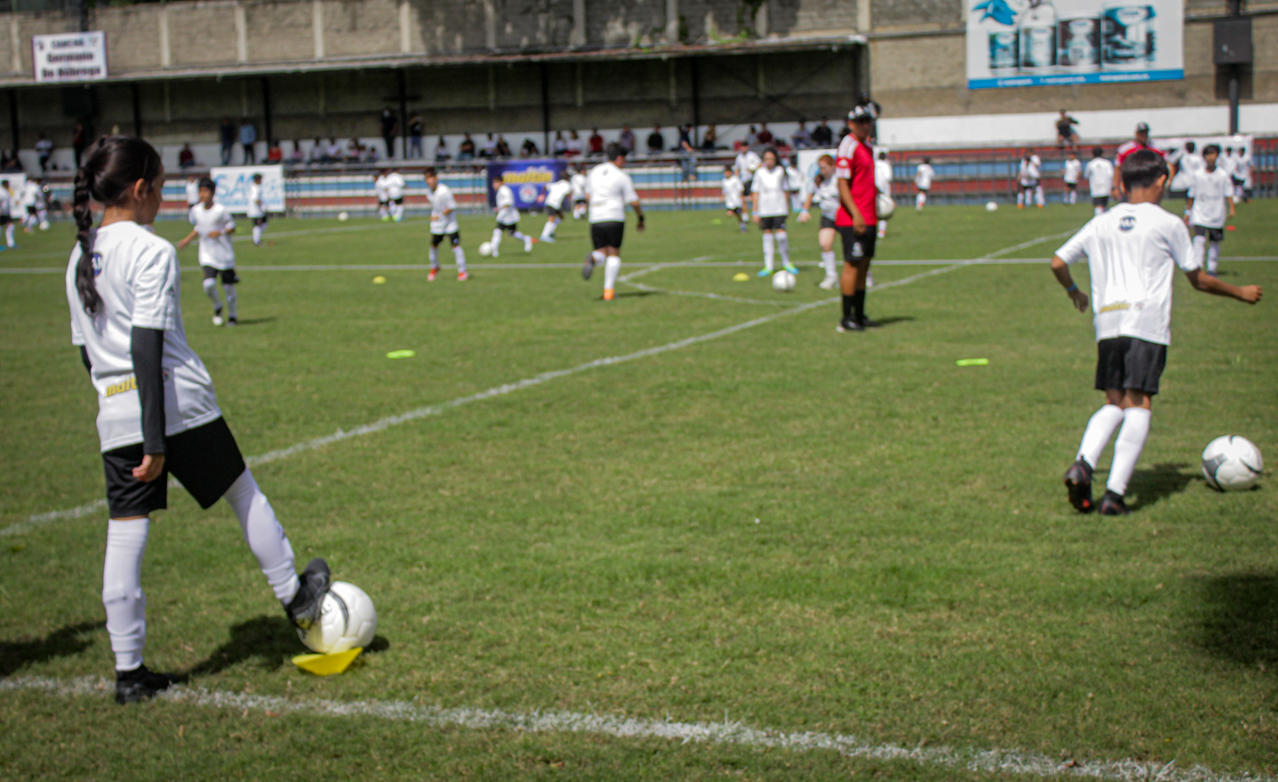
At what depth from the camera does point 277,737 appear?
371cm

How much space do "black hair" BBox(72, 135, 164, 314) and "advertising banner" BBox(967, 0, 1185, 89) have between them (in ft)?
136

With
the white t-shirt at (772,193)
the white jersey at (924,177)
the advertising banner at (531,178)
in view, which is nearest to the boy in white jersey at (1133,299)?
the white t-shirt at (772,193)

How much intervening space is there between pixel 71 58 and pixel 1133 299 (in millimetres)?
54930

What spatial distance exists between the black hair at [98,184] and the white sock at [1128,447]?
4629 mm

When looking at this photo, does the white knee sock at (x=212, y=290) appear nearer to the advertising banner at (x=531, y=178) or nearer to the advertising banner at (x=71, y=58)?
the advertising banner at (x=531, y=178)

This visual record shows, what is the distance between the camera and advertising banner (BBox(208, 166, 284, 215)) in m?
39.8

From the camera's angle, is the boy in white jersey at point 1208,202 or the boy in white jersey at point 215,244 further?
the boy in white jersey at point 1208,202

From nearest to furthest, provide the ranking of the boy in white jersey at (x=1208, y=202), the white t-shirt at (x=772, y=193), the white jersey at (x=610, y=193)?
the white jersey at (x=610, y=193), the boy in white jersey at (x=1208, y=202), the white t-shirt at (x=772, y=193)

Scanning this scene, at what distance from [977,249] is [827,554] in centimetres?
1663

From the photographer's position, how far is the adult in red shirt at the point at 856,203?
11.3m

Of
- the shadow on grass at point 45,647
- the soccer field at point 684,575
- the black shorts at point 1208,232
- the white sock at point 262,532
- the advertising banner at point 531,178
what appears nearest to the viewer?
the soccer field at point 684,575

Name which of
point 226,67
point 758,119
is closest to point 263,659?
point 758,119

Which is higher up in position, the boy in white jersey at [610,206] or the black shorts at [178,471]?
the boy in white jersey at [610,206]

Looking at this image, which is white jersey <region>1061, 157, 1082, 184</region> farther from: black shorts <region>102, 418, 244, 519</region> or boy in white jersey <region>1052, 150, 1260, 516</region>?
black shorts <region>102, 418, 244, 519</region>
